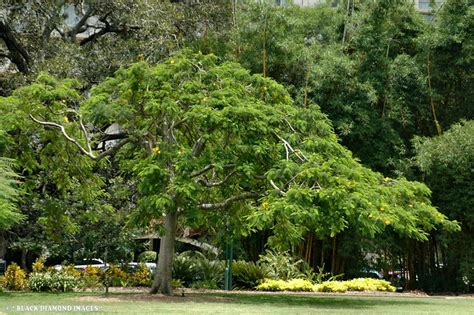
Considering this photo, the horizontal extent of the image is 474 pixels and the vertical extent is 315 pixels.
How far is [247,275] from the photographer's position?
93.9 feet

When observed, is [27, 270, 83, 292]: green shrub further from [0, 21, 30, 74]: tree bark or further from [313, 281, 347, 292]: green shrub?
[0, 21, 30, 74]: tree bark

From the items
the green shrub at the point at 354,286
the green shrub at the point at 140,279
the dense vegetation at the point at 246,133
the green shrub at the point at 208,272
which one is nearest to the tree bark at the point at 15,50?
the dense vegetation at the point at 246,133

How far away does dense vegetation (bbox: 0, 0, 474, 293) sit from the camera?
19938mm

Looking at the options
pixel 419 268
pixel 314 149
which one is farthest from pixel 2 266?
pixel 419 268

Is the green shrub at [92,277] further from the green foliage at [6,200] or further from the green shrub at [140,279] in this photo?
the green foliage at [6,200]

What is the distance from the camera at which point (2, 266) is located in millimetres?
29109

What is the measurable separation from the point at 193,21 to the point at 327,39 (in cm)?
602

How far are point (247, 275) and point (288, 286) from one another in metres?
1.73

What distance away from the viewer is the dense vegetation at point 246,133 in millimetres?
19938

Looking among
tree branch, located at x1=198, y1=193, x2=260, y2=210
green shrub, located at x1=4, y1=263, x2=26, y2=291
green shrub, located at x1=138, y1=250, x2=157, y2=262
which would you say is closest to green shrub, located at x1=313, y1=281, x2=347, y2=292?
tree branch, located at x1=198, y1=193, x2=260, y2=210

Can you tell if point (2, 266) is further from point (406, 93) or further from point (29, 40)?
point (406, 93)

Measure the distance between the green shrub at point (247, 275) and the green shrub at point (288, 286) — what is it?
27.5 inches

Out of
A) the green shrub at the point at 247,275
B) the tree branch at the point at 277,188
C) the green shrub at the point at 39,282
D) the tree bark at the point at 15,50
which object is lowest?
the green shrub at the point at 39,282

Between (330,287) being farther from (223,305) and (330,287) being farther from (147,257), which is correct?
(147,257)
